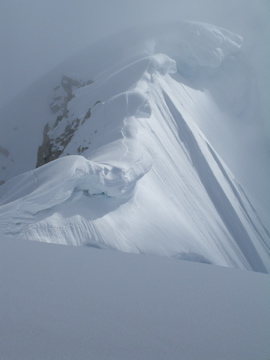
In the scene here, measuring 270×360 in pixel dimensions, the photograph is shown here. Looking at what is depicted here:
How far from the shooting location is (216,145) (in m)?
9.53

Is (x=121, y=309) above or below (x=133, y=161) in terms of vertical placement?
below

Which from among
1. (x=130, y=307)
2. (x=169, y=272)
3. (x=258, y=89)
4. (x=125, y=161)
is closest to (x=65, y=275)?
(x=130, y=307)

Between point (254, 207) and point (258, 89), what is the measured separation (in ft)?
17.7

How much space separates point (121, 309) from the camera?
3.95ft

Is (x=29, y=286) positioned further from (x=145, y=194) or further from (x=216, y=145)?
(x=216, y=145)

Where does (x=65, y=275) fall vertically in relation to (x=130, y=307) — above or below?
above

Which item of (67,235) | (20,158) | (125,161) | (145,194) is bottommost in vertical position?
(67,235)

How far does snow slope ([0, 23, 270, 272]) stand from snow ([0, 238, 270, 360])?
131 cm

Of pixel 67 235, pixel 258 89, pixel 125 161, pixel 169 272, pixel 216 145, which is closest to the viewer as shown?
pixel 169 272

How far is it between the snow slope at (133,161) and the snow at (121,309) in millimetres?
1312

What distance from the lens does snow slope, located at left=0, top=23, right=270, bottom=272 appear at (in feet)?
11.0

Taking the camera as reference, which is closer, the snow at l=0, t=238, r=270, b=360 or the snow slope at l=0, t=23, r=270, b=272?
the snow at l=0, t=238, r=270, b=360

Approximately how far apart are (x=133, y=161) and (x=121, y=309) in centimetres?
340

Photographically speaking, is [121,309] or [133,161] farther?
[133,161]
